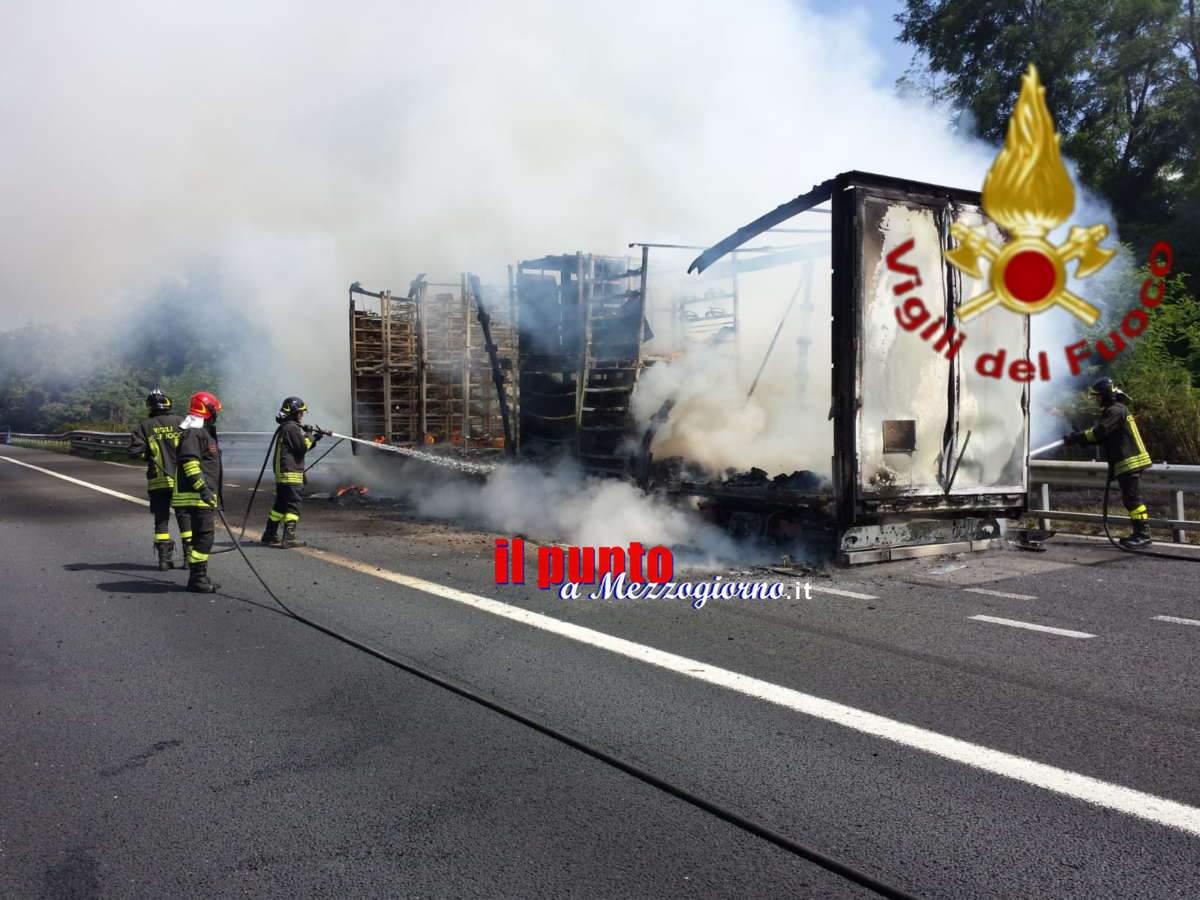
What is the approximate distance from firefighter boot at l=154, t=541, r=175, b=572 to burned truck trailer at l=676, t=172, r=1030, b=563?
5.17 metres

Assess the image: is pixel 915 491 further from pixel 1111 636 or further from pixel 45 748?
pixel 45 748

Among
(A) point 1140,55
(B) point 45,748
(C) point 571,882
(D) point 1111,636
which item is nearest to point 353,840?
(C) point 571,882

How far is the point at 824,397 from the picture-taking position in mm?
9367

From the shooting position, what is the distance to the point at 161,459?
329 inches

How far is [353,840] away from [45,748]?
171cm

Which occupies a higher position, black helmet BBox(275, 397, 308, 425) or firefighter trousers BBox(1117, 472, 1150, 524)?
black helmet BBox(275, 397, 308, 425)

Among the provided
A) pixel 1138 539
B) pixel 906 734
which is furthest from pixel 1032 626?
pixel 1138 539

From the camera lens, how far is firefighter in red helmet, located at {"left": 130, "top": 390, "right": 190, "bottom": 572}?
26.7ft

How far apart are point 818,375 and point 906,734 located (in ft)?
20.8

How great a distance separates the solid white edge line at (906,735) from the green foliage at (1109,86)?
12.0m

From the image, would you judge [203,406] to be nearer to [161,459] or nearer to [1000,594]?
[161,459]

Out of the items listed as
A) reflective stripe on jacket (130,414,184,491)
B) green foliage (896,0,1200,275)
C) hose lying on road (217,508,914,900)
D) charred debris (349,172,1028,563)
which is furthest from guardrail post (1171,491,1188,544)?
reflective stripe on jacket (130,414,184,491)

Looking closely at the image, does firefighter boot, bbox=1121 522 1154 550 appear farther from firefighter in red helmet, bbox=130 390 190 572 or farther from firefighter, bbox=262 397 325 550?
firefighter in red helmet, bbox=130 390 190 572

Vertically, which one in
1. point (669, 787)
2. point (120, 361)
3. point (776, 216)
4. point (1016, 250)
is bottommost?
point (669, 787)
